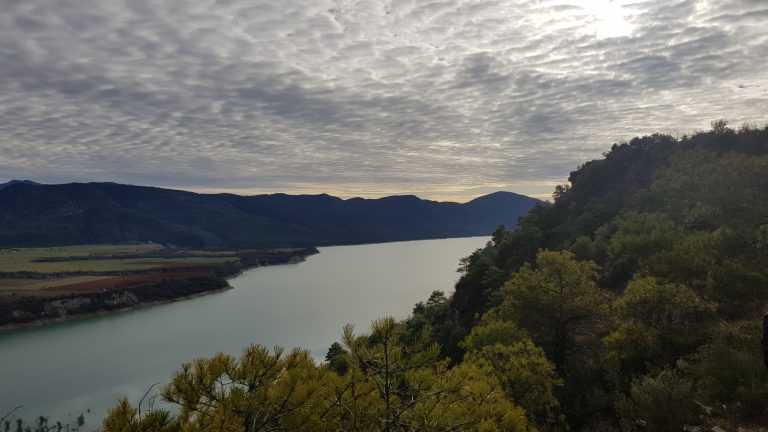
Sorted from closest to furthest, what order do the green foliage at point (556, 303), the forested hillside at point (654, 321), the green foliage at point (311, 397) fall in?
1. the green foliage at point (311, 397)
2. the forested hillside at point (654, 321)
3. the green foliage at point (556, 303)

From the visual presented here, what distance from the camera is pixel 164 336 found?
57594mm

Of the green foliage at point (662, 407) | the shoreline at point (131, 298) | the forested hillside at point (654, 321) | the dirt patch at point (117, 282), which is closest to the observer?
the green foliage at point (662, 407)

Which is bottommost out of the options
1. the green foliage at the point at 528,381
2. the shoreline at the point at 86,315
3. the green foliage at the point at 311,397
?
the shoreline at the point at 86,315

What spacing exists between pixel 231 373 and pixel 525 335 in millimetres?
15024

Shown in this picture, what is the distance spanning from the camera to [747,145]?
4644 centimetres

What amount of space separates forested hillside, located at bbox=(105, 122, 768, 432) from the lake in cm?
1337

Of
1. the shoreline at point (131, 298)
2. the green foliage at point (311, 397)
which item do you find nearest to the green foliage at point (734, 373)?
the green foliage at point (311, 397)

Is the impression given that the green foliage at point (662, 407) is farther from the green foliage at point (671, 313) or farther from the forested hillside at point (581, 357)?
the green foliage at point (671, 313)

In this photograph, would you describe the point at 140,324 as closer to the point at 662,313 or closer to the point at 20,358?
the point at 20,358

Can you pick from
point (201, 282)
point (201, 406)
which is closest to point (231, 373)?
point (201, 406)

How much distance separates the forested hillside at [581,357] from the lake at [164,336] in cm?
1337

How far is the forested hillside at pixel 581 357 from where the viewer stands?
6305 millimetres

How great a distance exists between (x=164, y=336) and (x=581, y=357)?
53.8 m

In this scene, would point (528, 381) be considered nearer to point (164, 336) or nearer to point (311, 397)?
point (311, 397)
